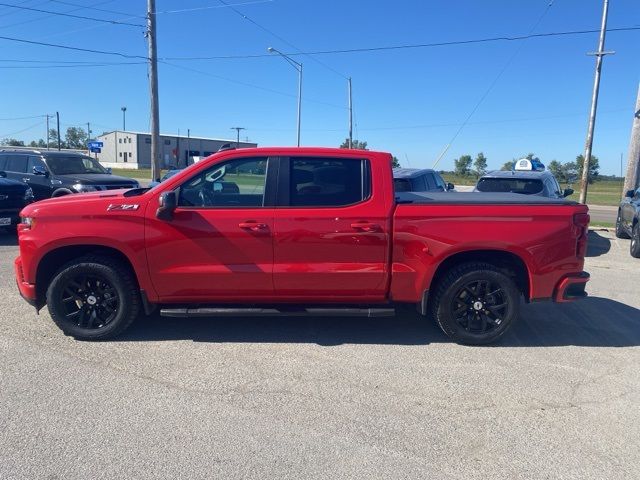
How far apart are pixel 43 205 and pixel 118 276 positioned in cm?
97

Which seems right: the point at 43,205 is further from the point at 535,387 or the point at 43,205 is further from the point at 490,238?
the point at 535,387

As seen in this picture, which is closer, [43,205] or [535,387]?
[535,387]

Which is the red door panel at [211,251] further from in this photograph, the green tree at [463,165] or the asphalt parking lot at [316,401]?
the green tree at [463,165]

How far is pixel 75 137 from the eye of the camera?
13475 cm

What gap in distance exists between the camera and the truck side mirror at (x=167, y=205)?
460 cm

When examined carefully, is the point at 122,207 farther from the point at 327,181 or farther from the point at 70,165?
the point at 70,165

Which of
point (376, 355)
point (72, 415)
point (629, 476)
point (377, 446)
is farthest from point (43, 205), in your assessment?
point (629, 476)

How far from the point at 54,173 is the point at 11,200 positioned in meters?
2.80

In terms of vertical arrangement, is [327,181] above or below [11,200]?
above

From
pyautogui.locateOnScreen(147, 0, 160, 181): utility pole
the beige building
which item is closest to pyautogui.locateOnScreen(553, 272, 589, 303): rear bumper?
pyautogui.locateOnScreen(147, 0, 160, 181): utility pole

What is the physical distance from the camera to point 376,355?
4.77m

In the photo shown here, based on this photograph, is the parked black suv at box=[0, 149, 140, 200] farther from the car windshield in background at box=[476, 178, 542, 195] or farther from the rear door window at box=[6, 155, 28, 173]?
the car windshield in background at box=[476, 178, 542, 195]

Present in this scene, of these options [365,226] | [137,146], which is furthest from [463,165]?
[365,226]

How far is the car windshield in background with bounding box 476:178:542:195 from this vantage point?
36.5 feet
